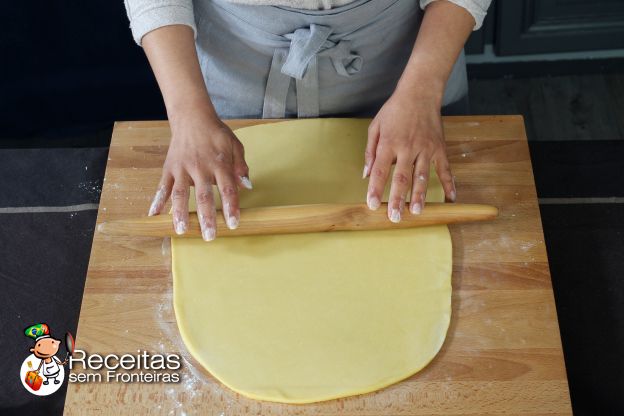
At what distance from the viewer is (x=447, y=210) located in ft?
3.07

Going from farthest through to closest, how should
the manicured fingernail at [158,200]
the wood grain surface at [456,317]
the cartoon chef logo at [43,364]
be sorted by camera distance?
1. the cartoon chef logo at [43,364]
2. the manicured fingernail at [158,200]
3. the wood grain surface at [456,317]

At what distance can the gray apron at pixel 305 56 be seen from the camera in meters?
1.01

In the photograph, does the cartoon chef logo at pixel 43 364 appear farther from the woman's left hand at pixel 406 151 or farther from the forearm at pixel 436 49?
the forearm at pixel 436 49

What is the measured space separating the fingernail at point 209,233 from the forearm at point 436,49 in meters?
0.34

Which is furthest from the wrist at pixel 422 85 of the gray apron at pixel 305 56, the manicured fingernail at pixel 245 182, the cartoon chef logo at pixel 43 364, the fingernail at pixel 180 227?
the cartoon chef logo at pixel 43 364

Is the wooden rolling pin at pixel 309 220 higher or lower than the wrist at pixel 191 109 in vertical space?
lower

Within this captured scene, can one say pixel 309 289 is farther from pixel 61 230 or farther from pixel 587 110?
pixel 587 110

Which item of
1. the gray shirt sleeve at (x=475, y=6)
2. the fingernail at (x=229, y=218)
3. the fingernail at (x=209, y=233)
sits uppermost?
the gray shirt sleeve at (x=475, y=6)

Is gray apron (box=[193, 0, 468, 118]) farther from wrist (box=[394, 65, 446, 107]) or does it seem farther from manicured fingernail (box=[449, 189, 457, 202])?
manicured fingernail (box=[449, 189, 457, 202])

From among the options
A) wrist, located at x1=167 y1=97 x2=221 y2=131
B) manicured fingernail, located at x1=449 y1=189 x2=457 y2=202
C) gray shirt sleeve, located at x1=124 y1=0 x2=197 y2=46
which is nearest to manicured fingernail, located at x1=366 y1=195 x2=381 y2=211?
manicured fingernail, located at x1=449 y1=189 x2=457 y2=202

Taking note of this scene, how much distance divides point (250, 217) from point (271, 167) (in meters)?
0.15

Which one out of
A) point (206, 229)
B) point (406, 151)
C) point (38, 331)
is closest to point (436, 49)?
point (406, 151)

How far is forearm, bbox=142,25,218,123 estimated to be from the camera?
3.18ft

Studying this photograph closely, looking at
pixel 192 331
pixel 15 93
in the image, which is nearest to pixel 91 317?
pixel 192 331
